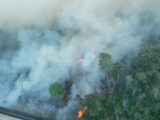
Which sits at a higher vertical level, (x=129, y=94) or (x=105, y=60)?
(x=105, y=60)

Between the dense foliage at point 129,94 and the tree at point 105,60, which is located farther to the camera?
the tree at point 105,60

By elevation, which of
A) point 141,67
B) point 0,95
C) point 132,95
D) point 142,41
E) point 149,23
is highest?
point 149,23

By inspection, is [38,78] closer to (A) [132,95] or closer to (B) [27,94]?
(B) [27,94]

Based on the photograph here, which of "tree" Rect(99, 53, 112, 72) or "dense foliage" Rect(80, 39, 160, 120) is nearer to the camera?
"dense foliage" Rect(80, 39, 160, 120)

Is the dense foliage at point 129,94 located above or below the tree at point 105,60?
below

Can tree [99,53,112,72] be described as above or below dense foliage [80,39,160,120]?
above

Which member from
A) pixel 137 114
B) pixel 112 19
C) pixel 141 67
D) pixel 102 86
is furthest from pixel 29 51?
pixel 137 114

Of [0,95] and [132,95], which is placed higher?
[132,95]

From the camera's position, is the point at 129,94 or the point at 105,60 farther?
the point at 105,60
